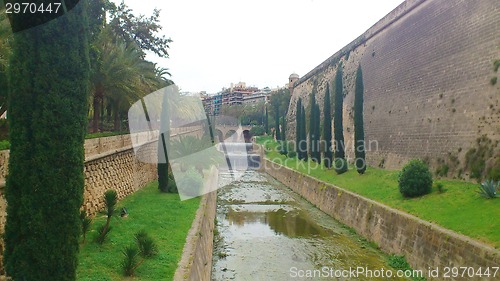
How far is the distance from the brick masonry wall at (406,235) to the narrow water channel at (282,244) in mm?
418

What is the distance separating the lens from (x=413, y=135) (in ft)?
51.9

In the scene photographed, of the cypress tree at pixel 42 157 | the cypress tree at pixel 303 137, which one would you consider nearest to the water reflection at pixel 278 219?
the cypress tree at pixel 42 157

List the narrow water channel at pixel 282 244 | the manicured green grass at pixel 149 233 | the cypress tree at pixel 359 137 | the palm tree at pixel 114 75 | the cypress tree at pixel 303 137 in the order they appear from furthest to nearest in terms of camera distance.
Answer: the cypress tree at pixel 303 137, the cypress tree at pixel 359 137, the palm tree at pixel 114 75, the narrow water channel at pixel 282 244, the manicured green grass at pixel 149 233

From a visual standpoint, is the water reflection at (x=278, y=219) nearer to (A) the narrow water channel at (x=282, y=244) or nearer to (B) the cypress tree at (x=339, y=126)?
(A) the narrow water channel at (x=282, y=244)

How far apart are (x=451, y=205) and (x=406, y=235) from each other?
4.45 ft

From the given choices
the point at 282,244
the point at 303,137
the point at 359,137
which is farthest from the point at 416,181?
the point at 303,137

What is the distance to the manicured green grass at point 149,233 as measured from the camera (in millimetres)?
5832

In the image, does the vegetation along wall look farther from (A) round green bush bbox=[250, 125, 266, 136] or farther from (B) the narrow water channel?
(A) round green bush bbox=[250, 125, 266, 136]

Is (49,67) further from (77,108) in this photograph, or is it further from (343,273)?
(343,273)

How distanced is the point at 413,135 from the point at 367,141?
4.86 metres

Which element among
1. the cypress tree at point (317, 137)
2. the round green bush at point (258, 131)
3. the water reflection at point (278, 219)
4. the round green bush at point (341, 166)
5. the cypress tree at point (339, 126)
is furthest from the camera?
the round green bush at point (258, 131)

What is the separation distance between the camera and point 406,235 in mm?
9164

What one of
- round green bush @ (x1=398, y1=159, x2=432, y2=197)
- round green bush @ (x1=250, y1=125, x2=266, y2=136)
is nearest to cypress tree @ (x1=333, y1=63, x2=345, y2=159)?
round green bush @ (x1=398, y1=159, x2=432, y2=197)

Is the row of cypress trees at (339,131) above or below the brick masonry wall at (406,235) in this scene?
above
